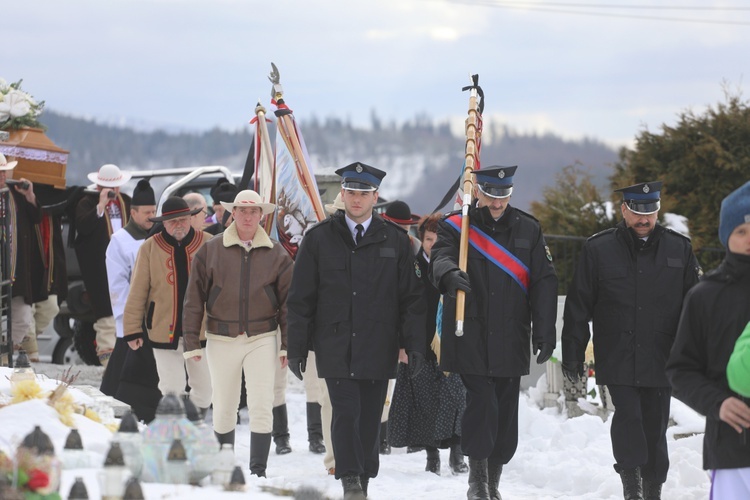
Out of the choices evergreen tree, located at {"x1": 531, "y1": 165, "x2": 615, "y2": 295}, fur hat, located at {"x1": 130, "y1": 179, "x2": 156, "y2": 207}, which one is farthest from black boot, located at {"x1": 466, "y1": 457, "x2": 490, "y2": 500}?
evergreen tree, located at {"x1": 531, "y1": 165, "x2": 615, "y2": 295}

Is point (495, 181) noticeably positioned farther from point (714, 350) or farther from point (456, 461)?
point (714, 350)

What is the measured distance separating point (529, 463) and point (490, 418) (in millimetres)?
1870

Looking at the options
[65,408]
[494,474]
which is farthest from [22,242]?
[494,474]

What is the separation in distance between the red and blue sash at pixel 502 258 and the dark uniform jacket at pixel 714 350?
312cm

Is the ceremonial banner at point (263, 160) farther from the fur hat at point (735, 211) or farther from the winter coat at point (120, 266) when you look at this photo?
the fur hat at point (735, 211)

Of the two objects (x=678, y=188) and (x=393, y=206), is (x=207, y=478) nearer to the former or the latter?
(x=393, y=206)

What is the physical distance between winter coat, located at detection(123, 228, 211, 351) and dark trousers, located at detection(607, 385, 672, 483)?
3.63 meters

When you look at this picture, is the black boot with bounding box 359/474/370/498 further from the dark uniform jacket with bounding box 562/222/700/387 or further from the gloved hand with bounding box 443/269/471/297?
the dark uniform jacket with bounding box 562/222/700/387

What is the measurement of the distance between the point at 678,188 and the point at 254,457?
8.83m

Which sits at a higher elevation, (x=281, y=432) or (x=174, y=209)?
(x=174, y=209)

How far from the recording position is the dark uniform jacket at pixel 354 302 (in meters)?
8.22

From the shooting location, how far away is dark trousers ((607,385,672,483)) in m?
8.23

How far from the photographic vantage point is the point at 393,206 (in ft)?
35.1

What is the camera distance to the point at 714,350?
5211mm
